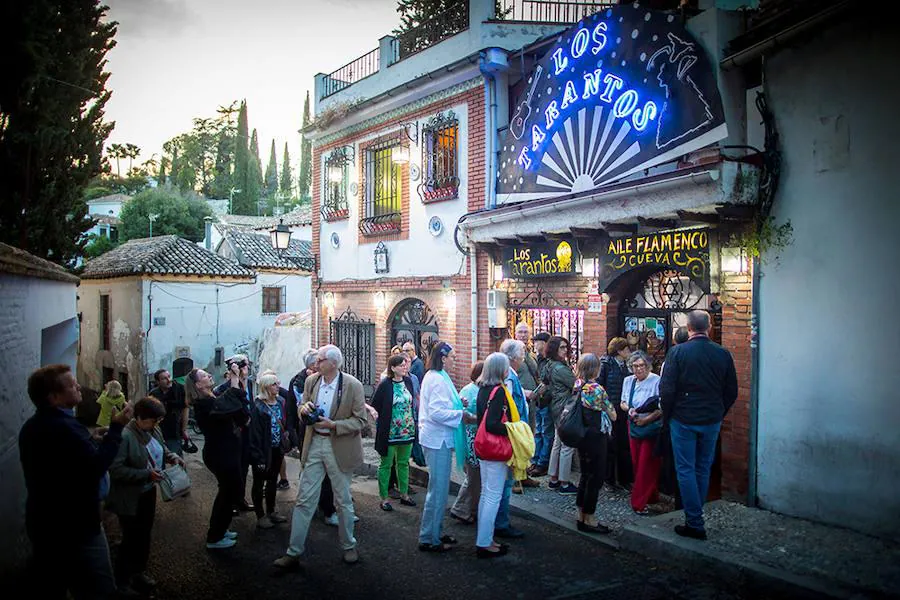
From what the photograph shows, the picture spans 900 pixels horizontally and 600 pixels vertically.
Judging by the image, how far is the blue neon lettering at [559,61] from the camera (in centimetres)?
904

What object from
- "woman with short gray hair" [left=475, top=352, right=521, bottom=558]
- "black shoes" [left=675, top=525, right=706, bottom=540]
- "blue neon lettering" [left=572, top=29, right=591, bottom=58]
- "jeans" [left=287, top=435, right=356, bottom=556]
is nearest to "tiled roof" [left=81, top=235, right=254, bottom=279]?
"blue neon lettering" [left=572, top=29, right=591, bottom=58]

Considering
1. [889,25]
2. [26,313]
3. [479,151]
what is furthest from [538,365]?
[26,313]

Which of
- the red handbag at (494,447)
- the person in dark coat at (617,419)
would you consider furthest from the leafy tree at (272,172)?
the red handbag at (494,447)

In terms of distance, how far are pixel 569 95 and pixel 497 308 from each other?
12.1 feet

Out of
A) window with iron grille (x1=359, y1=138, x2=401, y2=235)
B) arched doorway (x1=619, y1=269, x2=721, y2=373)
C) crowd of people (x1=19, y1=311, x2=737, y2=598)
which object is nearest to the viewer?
crowd of people (x1=19, y1=311, x2=737, y2=598)

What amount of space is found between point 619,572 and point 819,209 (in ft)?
13.3

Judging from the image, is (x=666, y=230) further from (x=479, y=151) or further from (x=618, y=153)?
(x=479, y=151)

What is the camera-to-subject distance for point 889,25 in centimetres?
564

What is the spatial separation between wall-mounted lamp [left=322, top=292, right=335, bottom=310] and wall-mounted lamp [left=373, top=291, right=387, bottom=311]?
1841 millimetres

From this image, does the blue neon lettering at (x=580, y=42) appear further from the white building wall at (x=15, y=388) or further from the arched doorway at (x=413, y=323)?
the white building wall at (x=15, y=388)

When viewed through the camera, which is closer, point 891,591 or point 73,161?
point 891,591

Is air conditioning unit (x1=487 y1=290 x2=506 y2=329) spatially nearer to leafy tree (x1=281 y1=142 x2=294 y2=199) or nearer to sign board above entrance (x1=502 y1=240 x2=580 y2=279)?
sign board above entrance (x1=502 y1=240 x2=580 y2=279)

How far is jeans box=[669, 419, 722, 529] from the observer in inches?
222

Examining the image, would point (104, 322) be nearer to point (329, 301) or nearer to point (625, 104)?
point (329, 301)
